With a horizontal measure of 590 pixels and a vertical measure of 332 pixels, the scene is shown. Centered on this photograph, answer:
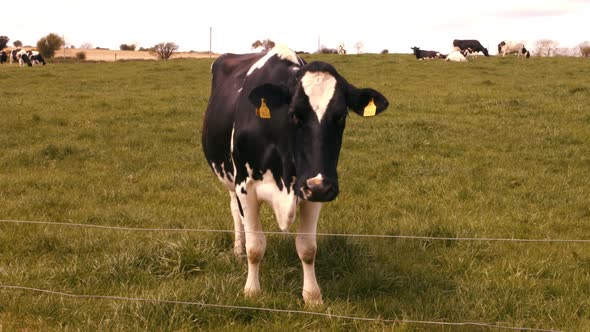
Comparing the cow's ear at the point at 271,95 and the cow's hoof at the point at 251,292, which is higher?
the cow's ear at the point at 271,95

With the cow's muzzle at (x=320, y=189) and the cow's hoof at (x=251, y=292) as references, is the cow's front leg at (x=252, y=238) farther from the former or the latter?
the cow's muzzle at (x=320, y=189)

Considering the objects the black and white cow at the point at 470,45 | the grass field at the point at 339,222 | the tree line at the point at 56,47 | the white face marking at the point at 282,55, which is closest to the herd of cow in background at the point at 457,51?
the black and white cow at the point at 470,45

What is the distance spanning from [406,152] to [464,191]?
2.79 meters

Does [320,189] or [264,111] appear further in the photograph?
[264,111]

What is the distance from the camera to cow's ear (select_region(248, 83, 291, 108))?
420 centimetres

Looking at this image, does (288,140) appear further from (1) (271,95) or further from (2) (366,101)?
(2) (366,101)

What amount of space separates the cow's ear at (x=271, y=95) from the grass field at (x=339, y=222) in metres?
1.54

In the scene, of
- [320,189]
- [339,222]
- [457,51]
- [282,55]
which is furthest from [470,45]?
[320,189]

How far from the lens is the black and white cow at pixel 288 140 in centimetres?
395

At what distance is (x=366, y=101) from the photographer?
14.2 ft

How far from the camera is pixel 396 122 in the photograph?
1335 centimetres

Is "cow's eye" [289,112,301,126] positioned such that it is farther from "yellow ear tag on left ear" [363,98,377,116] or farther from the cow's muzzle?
"yellow ear tag on left ear" [363,98,377,116]

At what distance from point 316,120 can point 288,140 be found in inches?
12.8

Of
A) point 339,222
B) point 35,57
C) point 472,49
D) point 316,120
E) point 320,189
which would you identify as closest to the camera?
point 320,189
